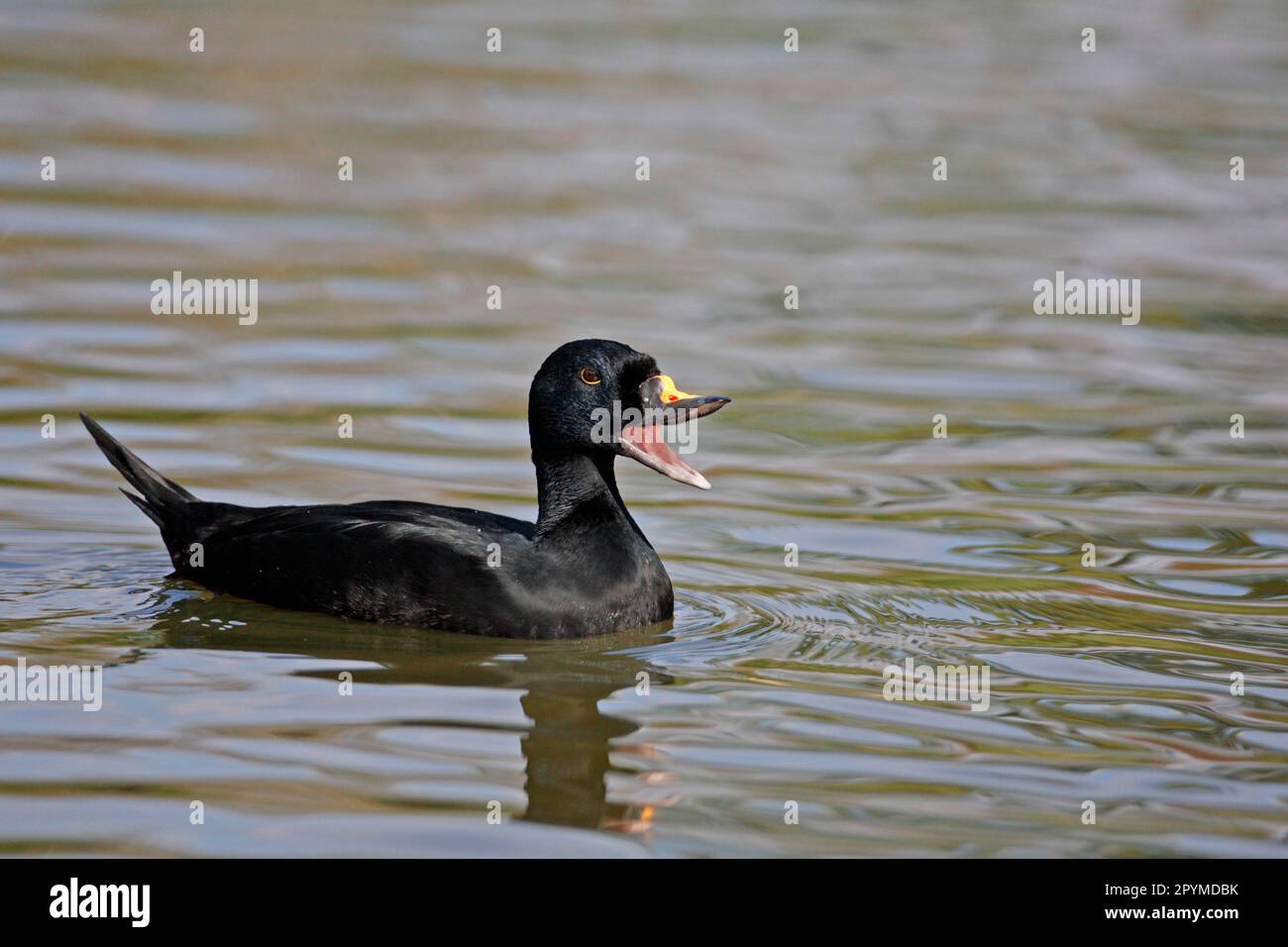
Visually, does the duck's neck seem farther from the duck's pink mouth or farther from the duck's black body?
the duck's pink mouth

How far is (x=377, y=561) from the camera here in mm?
8055

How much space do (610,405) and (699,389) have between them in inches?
163

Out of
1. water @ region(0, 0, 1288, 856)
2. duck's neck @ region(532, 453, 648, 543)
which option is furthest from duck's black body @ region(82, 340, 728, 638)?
water @ region(0, 0, 1288, 856)

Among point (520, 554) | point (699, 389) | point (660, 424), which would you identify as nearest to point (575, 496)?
point (520, 554)

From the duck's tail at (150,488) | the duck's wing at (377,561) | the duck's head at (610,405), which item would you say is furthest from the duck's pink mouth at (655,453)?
the duck's tail at (150,488)

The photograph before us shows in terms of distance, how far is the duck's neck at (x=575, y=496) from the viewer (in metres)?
8.12

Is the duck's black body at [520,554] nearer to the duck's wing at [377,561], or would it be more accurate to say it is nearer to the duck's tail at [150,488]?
the duck's wing at [377,561]

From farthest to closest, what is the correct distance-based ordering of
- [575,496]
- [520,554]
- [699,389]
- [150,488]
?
[699,389] → [150,488] → [575,496] → [520,554]

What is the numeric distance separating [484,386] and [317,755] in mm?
5669

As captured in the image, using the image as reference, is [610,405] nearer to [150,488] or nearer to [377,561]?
[377,561]

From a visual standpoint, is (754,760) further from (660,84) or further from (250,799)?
(660,84)

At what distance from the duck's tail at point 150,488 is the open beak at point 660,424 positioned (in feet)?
6.74

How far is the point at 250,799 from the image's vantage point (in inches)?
245
